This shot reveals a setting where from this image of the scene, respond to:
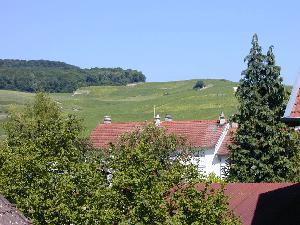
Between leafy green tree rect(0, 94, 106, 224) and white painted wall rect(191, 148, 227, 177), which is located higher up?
leafy green tree rect(0, 94, 106, 224)

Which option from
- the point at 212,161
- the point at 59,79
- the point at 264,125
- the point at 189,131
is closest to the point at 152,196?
the point at 264,125

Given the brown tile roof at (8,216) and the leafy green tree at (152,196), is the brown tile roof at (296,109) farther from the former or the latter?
the brown tile roof at (8,216)

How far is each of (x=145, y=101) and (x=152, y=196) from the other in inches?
4541

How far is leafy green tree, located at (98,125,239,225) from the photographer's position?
1311 cm

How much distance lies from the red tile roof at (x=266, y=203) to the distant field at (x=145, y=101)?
68946mm

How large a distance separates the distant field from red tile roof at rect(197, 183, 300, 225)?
226 feet

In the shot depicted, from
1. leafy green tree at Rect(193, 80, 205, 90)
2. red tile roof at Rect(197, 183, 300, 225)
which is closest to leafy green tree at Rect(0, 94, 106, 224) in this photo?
red tile roof at Rect(197, 183, 300, 225)

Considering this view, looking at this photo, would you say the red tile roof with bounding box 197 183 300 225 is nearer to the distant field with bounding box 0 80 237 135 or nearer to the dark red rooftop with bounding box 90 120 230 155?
the dark red rooftop with bounding box 90 120 230 155

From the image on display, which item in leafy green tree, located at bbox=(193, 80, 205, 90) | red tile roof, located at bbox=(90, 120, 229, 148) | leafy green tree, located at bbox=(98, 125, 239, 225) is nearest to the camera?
leafy green tree, located at bbox=(98, 125, 239, 225)

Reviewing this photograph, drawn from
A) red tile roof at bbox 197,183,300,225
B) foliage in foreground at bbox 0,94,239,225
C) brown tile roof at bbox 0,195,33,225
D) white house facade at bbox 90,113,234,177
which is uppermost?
brown tile roof at bbox 0,195,33,225

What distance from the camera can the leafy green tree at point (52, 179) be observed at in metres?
14.0

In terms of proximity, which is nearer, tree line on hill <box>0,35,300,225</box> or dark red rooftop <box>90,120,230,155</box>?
tree line on hill <box>0,35,300,225</box>

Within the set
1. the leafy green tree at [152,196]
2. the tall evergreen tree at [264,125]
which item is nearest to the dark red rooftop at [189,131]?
the tall evergreen tree at [264,125]

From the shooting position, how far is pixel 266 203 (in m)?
20.9
